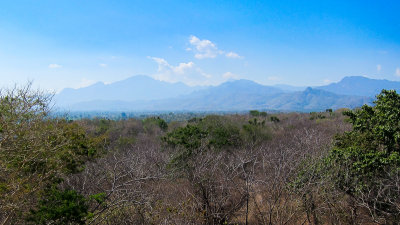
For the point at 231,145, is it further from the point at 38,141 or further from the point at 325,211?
the point at 38,141

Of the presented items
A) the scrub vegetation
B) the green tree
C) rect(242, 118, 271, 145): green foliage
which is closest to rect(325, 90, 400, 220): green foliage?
the scrub vegetation

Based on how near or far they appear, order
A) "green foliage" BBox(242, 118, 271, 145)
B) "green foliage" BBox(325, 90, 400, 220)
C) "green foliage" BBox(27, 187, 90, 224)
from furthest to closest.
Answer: "green foliage" BBox(242, 118, 271, 145), "green foliage" BBox(325, 90, 400, 220), "green foliage" BBox(27, 187, 90, 224)

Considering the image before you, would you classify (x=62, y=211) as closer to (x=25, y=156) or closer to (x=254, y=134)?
(x=25, y=156)

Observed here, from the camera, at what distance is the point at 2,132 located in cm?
668

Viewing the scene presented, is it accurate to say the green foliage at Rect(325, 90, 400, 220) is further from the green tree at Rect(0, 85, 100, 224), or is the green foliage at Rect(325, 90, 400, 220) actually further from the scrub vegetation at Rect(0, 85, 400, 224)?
→ the green tree at Rect(0, 85, 100, 224)

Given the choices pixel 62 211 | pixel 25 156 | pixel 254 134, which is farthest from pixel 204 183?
pixel 254 134

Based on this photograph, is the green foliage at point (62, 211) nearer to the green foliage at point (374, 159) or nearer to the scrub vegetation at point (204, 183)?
the scrub vegetation at point (204, 183)

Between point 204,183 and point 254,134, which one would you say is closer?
point 204,183

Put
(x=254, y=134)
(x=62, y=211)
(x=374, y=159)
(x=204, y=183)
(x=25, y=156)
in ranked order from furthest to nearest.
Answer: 1. (x=254, y=134)
2. (x=204, y=183)
3. (x=374, y=159)
4. (x=25, y=156)
5. (x=62, y=211)

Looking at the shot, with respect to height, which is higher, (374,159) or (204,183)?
(374,159)

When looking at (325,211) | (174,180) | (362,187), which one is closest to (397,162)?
(362,187)

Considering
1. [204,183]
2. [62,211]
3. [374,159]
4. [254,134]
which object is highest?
[374,159]

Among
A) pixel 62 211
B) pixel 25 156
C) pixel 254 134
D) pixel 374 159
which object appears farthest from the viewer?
pixel 254 134

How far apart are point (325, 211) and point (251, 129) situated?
39.9 feet
